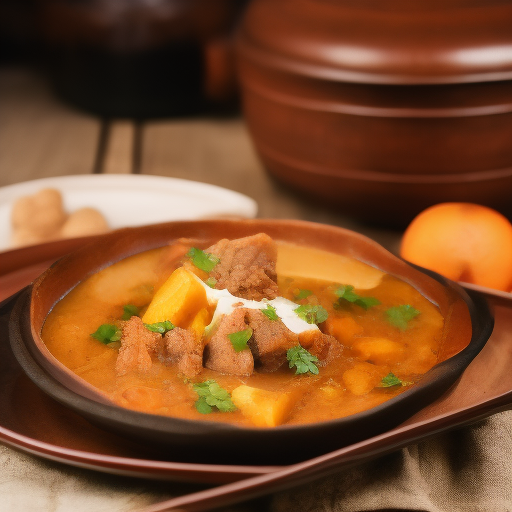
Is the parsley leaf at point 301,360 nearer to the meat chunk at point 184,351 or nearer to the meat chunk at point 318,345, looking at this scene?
the meat chunk at point 318,345

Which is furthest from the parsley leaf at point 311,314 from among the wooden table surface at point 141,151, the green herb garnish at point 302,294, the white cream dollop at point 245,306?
the wooden table surface at point 141,151

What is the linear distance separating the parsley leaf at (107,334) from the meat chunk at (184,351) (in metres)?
0.09

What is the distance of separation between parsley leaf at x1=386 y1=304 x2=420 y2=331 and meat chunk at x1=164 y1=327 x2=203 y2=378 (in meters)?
0.36

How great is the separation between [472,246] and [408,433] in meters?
0.83

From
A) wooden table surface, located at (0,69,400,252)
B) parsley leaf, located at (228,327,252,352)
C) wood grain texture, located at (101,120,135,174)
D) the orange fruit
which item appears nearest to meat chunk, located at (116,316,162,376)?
parsley leaf, located at (228,327,252,352)

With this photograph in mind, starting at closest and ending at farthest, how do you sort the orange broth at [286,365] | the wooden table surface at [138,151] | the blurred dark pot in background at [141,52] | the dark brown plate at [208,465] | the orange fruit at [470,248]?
the dark brown plate at [208,465]
the orange broth at [286,365]
the orange fruit at [470,248]
the wooden table surface at [138,151]
the blurred dark pot in background at [141,52]

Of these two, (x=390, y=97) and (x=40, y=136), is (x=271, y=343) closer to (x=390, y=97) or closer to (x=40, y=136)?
(x=390, y=97)

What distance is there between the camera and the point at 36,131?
306 cm

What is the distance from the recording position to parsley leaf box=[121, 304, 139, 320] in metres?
1.20

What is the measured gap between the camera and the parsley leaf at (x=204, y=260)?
4.07 ft

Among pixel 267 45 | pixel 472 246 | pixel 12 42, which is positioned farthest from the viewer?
pixel 12 42

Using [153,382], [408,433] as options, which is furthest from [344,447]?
[153,382]

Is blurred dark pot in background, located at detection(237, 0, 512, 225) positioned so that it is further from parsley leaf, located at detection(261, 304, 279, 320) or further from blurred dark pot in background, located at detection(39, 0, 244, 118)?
parsley leaf, located at detection(261, 304, 279, 320)

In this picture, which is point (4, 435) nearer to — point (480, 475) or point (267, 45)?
point (480, 475)
